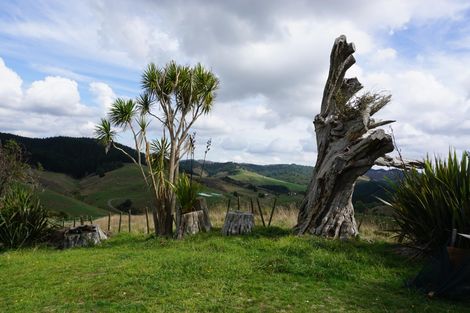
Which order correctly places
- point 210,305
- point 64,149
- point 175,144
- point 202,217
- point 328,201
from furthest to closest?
point 64,149, point 175,144, point 202,217, point 328,201, point 210,305

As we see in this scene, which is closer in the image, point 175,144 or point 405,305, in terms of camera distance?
point 405,305

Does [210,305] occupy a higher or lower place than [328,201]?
lower

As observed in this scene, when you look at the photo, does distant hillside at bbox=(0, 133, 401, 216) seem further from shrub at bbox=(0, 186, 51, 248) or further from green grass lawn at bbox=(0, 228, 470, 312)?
green grass lawn at bbox=(0, 228, 470, 312)

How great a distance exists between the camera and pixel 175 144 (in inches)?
622

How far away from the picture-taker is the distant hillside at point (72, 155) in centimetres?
10444

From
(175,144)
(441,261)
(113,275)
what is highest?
(175,144)

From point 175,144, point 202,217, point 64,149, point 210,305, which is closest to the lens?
point 210,305

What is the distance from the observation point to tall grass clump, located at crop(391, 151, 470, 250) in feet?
28.3

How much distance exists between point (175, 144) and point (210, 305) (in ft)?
32.9

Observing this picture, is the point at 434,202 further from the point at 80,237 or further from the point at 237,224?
the point at 80,237

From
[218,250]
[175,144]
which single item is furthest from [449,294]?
[175,144]

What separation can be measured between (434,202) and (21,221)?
13133 mm

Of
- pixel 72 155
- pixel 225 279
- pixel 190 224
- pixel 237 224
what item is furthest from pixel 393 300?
pixel 72 155

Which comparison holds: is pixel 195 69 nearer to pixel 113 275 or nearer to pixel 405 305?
pixel 113 275
